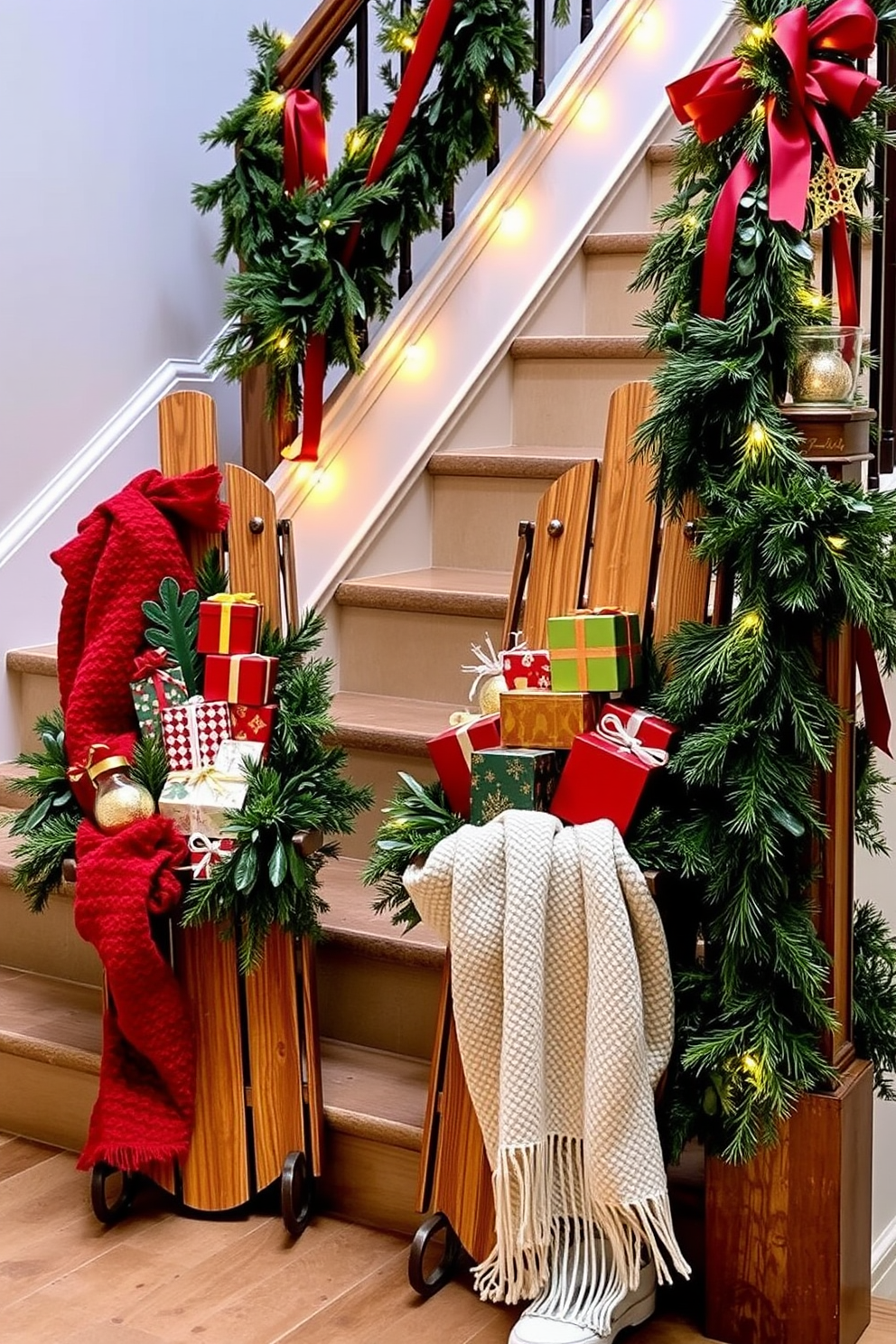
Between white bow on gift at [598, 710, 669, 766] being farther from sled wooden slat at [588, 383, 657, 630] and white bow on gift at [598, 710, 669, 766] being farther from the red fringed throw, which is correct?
the red fringed throw

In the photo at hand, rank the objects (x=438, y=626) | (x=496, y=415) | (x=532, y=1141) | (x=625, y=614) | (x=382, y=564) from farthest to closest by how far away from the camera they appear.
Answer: (x=496, y=415)
(x=382, y=564)
(x=438, y=626)
(x=625, y=614)
(x=532, y=1141)

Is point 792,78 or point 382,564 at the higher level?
point 792,78

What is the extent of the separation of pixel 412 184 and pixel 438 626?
879 mm

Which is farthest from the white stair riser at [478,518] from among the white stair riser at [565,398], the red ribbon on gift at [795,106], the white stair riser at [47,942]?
the red ribbon on gift at [795,106]

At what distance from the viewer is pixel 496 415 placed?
357 centimetres

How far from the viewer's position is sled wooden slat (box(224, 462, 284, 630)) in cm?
247

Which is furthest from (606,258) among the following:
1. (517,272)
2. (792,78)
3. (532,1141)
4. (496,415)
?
(532,1141)

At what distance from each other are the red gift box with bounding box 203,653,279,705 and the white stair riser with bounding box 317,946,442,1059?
431 mm

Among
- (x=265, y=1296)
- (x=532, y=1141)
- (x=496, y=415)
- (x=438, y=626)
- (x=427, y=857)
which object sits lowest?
(x=265, y=1296)

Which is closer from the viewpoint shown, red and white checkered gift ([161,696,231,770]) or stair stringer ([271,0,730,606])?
red and white checkered gift ([161,696,231,770])

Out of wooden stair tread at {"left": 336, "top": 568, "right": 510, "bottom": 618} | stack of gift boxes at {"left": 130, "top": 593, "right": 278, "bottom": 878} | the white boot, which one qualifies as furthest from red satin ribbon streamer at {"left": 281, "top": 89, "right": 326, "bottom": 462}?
the white boot

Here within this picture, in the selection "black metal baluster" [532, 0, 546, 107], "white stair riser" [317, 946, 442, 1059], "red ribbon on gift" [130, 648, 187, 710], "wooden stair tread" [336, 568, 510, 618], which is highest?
"black metal baluster" [532, 0, 546, 107]

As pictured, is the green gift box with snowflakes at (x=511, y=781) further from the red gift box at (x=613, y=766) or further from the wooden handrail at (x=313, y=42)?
the wooden handrail at (x=313, y=42)

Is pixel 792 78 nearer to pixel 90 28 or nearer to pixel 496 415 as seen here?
pixel 496 415
